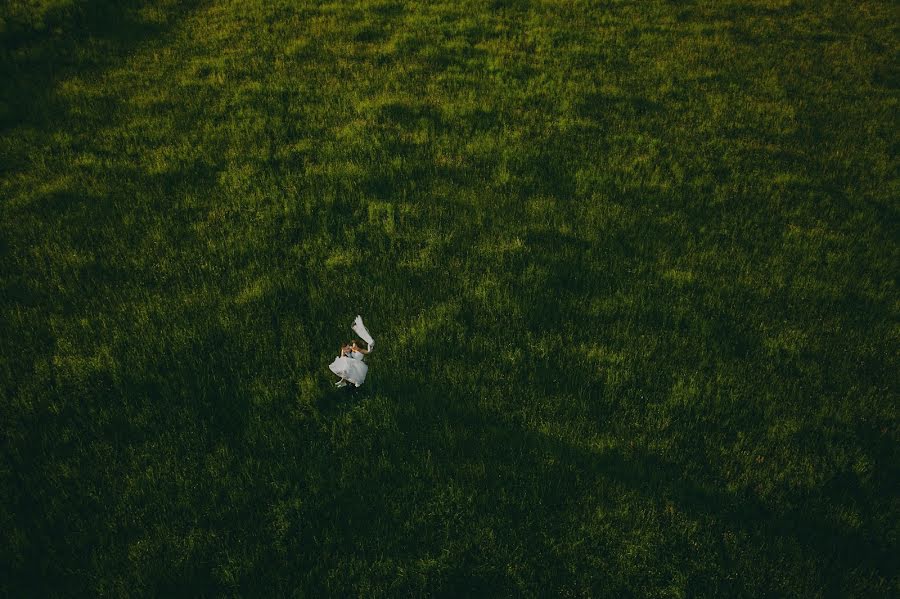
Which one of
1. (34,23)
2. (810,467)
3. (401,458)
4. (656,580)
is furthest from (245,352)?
(34,23)

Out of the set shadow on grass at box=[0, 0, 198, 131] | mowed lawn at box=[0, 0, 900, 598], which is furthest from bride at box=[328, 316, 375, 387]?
shadow on grass at box=[0, 0, 198, 131]

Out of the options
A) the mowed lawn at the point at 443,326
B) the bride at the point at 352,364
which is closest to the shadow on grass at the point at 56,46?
the mowed lawn at the point at 443,326

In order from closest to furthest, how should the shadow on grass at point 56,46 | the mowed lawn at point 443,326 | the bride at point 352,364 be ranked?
the mowed lawn at point 443,326 → the bride at point 352,364 → the shadow on grass at point 56,46

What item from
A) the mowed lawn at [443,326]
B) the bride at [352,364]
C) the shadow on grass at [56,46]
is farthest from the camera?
the shadow on grass at [56,46]

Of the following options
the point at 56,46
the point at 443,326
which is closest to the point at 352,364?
the point at 443,326

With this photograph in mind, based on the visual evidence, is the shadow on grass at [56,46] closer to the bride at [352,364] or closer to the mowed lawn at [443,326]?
the mowed lawn at [443,326]

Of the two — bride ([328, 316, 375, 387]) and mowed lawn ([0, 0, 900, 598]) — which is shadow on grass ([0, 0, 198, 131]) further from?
bride ([328, 316, 375, 387])
